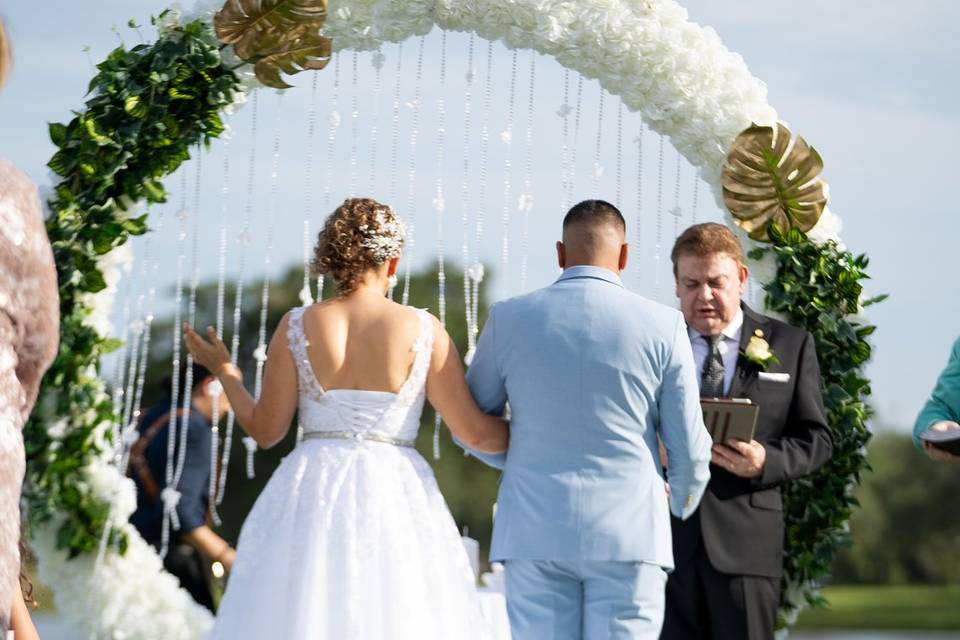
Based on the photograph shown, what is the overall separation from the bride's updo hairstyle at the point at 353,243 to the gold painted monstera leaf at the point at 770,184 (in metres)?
2.15

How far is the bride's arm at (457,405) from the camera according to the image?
5.08 meters

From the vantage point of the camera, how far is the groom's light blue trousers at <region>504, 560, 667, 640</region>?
15.5 ft

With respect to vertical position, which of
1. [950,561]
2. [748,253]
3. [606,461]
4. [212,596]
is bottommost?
[950,561]

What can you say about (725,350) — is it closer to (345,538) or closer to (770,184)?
(770,184)

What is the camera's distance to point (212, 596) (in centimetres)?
704

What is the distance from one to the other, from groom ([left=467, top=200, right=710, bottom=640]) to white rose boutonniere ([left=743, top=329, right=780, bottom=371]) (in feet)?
2.18

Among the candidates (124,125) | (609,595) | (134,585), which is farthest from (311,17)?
(609,595)

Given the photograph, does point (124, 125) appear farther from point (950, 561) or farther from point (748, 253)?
point (950, 561)

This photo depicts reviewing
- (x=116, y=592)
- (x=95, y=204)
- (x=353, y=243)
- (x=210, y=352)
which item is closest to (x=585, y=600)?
(x=353, y=243)

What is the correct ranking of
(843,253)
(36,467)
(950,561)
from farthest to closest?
(950,561), (843,253), (36,467)

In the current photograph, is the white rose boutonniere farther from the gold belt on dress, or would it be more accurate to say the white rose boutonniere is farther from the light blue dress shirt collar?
the gold belt on dress

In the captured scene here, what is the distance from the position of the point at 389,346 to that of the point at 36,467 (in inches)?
78.6

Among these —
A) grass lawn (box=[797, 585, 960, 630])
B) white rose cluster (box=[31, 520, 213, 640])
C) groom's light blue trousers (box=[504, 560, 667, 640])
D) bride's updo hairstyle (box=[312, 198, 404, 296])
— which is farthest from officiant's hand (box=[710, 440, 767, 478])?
grass lawn (box=[797, 585, 960, 630])

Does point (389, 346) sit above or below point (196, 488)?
above
